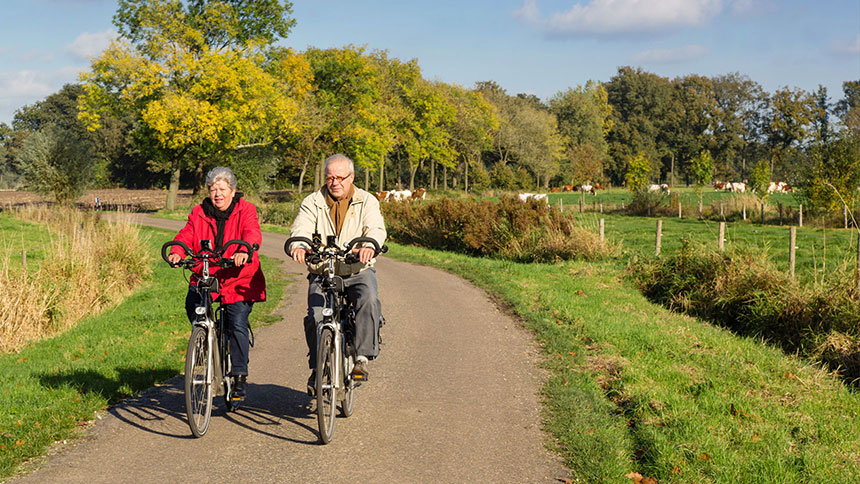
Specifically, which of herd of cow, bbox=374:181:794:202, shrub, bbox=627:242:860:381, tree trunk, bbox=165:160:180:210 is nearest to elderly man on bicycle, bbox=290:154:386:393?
shrub, bbox=627:242:860:381

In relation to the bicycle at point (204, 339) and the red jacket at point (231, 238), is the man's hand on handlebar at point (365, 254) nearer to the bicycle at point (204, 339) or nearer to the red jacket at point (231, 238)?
the bicycle at point (204, 339)

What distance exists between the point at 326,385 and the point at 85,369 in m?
4.00

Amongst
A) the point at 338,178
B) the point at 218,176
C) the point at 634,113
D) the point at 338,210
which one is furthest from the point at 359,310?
the point at 634,113

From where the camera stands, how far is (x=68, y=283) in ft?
43.8

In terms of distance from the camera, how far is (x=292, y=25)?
49.1 meters

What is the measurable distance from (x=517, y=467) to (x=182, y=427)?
284cm

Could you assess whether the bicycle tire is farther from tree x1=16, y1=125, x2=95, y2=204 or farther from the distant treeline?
tree x1=16, y1=125, x2=95, y2=204

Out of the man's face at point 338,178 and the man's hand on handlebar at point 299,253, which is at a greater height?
the man's face at point 338,178

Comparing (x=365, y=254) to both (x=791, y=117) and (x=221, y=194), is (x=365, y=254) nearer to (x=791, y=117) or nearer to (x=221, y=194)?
(x=221, y=194)

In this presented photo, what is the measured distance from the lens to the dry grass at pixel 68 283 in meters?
11.2

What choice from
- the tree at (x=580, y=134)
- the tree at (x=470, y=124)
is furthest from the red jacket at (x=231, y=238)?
the tree at (x=580, y=134)

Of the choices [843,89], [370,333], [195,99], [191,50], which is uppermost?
[843,89]

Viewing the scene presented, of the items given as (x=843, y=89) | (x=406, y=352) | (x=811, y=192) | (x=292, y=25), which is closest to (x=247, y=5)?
(x=292, y=25)

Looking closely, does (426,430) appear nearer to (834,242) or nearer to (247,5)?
(834,242)
